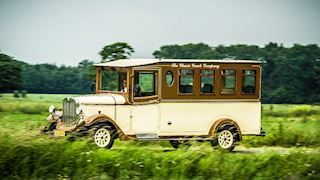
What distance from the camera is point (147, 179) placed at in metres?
12.5

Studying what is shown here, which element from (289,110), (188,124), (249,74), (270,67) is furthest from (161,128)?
(270,67)

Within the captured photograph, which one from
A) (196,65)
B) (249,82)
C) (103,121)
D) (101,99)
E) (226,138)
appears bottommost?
(226,138)

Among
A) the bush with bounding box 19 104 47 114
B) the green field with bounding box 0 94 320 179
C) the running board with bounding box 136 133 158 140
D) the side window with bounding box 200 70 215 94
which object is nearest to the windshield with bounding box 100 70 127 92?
the running board with bounding box 136 133 158 140

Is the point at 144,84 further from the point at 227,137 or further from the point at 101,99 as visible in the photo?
the point at 227,137

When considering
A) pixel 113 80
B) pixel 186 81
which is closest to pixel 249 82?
pixel 186 81

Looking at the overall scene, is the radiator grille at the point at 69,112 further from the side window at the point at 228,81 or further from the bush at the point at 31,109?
the bush at the point at 31,109

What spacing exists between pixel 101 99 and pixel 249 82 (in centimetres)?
374

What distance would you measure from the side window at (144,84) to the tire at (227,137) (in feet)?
6.01

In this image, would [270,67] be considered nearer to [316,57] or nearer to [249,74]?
[316,57]

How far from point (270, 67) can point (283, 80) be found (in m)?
1.43

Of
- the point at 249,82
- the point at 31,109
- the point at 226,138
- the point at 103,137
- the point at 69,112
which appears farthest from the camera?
the point at 31,109

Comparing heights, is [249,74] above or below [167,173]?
above

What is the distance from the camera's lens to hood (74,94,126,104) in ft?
57.4

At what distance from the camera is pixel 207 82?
1847 centimetres
